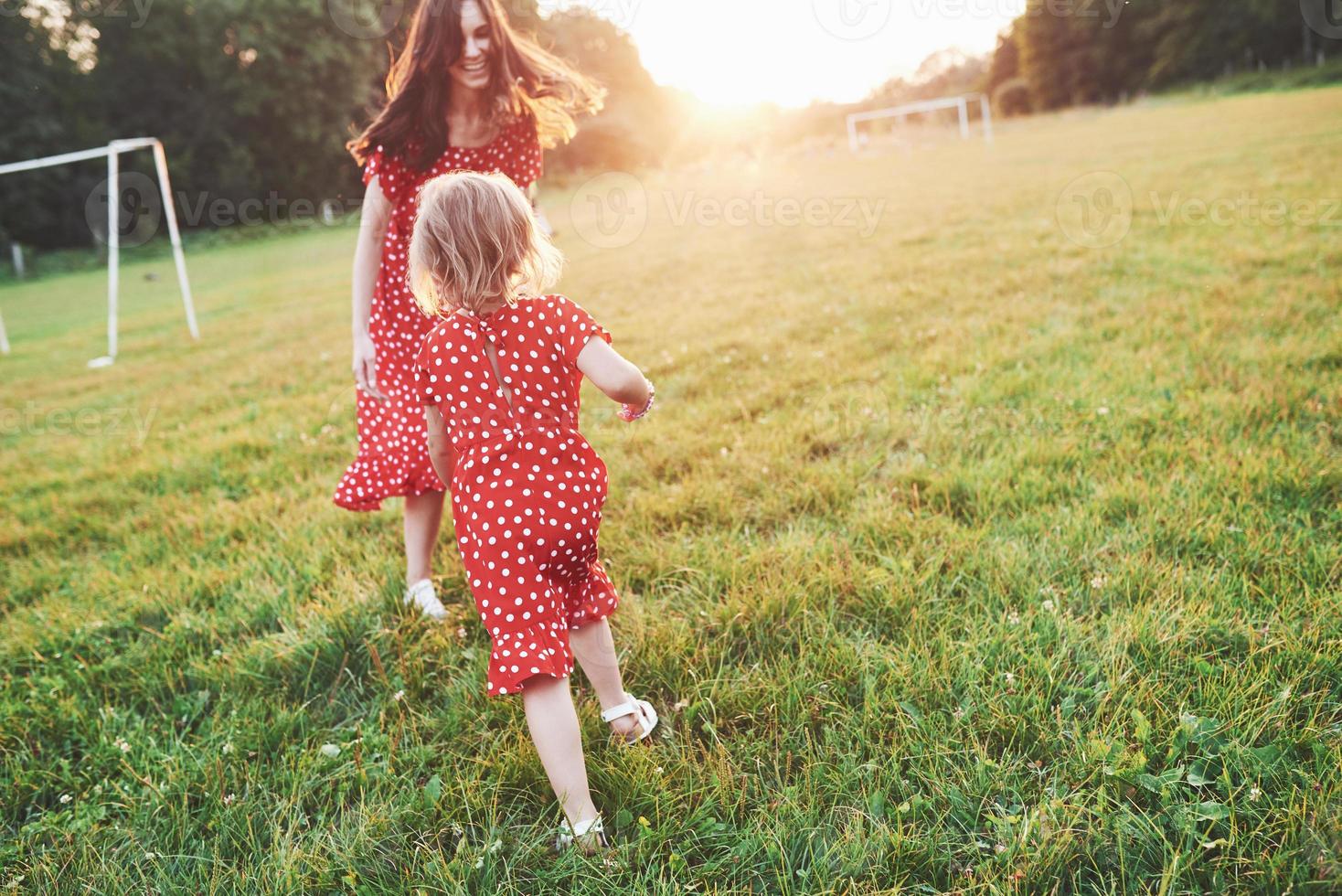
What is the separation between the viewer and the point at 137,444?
527 cm

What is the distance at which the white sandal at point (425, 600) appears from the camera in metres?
2.62

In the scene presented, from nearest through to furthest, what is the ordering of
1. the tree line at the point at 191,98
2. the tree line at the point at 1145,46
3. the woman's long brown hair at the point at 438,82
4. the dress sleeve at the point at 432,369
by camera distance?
the dress sleeve at the point at 432,369
the woman's long brown hair at the point at 438,82
the tree line at the point at 191,98
the tree line at the point at 1145,46

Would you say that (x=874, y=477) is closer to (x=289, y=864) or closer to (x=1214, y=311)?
(x=289, y=864)

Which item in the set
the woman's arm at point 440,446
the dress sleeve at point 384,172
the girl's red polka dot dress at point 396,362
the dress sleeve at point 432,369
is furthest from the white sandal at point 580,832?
the dress sleeve at point 384,172

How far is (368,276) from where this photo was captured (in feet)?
9.02

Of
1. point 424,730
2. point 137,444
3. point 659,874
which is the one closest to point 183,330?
point 137,444

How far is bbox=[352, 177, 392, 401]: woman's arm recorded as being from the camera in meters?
2.71

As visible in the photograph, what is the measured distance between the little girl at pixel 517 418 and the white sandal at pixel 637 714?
0.76 feet

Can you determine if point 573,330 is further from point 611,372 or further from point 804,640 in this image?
point 804,640

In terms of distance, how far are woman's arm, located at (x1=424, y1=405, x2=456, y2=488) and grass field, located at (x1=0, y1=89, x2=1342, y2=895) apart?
2.26ft

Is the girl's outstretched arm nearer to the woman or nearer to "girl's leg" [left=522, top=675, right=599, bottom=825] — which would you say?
"girl's leg" [left=522, top=675, right=599, bottom=825]

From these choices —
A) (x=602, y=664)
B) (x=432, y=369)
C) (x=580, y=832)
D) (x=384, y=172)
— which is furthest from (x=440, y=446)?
(x=384, y=172)

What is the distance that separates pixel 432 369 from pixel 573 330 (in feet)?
1.17

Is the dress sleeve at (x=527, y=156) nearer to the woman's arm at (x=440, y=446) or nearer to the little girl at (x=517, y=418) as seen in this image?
the little girl at (x=517, y=418)
